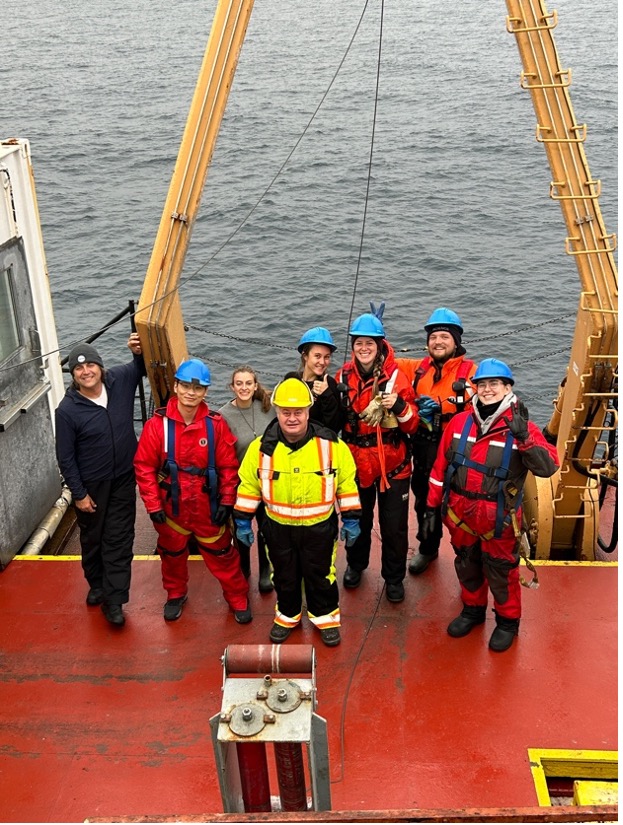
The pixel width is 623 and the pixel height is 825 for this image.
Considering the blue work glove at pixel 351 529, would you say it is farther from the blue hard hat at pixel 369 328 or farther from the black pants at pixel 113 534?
the black pants at pixel 113 534

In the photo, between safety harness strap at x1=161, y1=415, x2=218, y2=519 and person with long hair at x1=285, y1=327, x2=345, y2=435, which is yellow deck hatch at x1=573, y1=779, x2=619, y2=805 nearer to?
person with long hair at x1=285, y1=327, x2=345, y2=435

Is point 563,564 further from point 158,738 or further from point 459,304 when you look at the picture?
point 459,304

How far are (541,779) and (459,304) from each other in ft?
45.0

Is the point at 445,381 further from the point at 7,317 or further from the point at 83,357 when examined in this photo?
the point at 7,317

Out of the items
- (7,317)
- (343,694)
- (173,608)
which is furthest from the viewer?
(7,317)

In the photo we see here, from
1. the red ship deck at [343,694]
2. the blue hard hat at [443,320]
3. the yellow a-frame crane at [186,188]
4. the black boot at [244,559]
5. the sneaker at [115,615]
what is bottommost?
the red ship deck at [343,694]

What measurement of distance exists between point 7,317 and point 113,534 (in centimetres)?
207

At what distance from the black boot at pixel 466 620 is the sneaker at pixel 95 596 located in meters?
2.48

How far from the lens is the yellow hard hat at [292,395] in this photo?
17.1 ft

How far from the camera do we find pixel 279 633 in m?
5.90

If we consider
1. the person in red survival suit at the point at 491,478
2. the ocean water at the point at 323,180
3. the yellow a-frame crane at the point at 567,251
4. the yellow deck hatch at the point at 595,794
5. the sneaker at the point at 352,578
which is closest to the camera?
the yellow deck hatch at the point at 595,794

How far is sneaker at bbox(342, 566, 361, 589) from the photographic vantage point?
6.50 m

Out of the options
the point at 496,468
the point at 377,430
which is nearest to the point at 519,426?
the point at 496,468

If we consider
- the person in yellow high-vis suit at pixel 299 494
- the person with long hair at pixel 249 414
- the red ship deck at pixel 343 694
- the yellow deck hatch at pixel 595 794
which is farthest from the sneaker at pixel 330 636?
the yellow deck hatch at pixel 595 794
